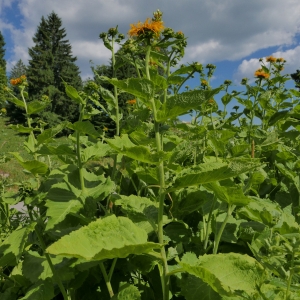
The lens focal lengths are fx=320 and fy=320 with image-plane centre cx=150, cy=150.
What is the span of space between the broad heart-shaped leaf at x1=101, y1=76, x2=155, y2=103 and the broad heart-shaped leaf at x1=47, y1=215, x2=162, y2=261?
1.66 feet

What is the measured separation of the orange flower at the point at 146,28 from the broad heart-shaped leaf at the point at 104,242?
95 centimetres

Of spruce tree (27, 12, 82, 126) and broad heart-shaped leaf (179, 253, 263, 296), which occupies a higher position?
spruce tree (27, 12, 82, 126)

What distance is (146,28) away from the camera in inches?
62.7

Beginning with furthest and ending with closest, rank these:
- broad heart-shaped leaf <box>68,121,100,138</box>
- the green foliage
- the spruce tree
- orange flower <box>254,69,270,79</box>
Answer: the spruce tree → orange flower <box>254,69,270,79</box> → broad heart-shaped leaf <box>68,121,100,138</box> → the green foliage

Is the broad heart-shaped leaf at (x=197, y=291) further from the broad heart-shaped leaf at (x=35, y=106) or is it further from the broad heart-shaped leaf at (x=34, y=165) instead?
the broad heart-shaped leaf at (x=35, y=106)

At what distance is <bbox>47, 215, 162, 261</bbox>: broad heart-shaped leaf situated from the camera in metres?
0.93

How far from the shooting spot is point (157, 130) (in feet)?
4.51

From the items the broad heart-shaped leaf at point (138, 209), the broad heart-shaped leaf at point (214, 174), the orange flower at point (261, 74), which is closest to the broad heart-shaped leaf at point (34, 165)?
the broad heart-shaped leaf at point (138, 209)

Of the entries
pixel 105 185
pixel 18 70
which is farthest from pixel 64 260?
pixel 18 70

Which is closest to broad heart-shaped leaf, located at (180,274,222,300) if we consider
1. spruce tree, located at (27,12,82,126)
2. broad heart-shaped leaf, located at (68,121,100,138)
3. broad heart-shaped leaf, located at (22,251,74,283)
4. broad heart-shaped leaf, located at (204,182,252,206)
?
broad heart-shaped leaf, located at (204,182,252,206)

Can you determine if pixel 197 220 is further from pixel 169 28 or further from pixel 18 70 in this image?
pixel 18 70

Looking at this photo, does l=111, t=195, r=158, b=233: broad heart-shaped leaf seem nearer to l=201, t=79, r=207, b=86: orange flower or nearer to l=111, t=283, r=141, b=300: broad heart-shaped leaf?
l=111, t=283, r=141, b=300: broad heart-shaped leaf

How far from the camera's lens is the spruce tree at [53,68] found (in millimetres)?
34938

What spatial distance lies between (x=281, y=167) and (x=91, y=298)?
4.79 feet
